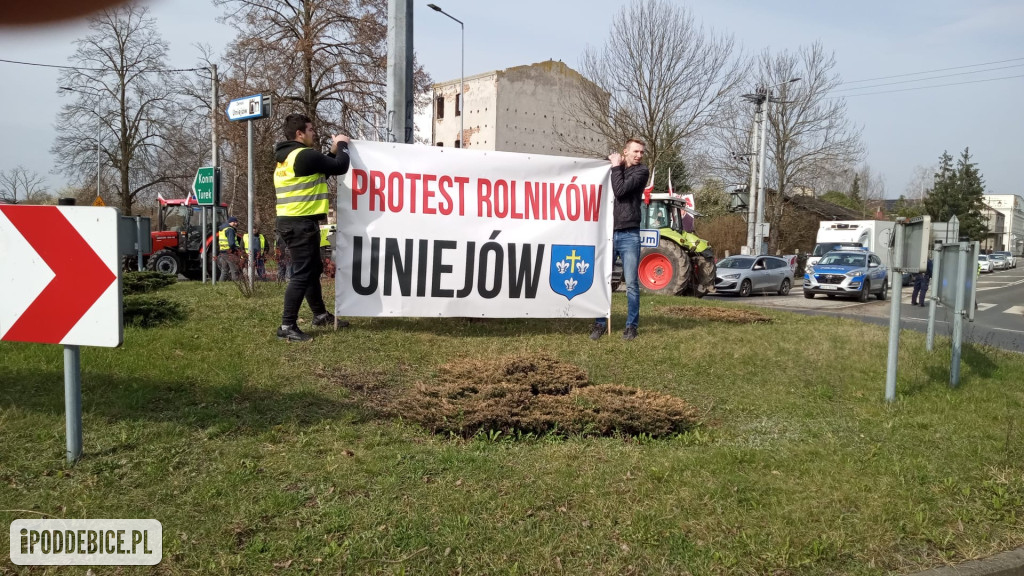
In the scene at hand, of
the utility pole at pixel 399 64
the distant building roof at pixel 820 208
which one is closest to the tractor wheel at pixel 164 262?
the utility pole at pixel 399 64

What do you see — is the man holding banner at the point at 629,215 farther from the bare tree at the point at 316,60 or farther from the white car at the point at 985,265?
the white car at the point at 985,265

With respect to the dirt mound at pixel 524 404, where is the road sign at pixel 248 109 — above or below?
above

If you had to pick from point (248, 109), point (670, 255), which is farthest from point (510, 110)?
point (248, 109)

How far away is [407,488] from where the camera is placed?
3.71 metres

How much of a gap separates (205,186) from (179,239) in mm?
9832

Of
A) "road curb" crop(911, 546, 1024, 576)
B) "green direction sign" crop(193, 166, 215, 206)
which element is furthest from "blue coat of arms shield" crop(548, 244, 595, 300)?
"green direction sign" crop(193, 166, 215, 206)

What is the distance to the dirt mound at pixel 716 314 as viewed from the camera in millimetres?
9794

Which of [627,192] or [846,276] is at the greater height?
[627,192]

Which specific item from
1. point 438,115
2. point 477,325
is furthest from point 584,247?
point 438,115

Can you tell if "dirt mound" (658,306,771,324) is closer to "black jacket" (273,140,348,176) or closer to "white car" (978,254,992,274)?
"black jacket" (273,140,348,176)

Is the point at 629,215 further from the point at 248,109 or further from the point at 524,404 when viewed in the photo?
the point at 248,109

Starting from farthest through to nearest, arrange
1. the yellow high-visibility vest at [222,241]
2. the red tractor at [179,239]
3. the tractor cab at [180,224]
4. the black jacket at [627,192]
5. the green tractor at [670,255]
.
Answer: the tractor cab at [180,224] < the red tractor at [179,239] < the green tractor at [670,255] < the yellow high-visibility vest at [222,241] < the black jacket at [627,192]

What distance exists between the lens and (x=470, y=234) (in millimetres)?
7566

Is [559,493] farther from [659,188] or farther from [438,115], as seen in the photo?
[438,115]
